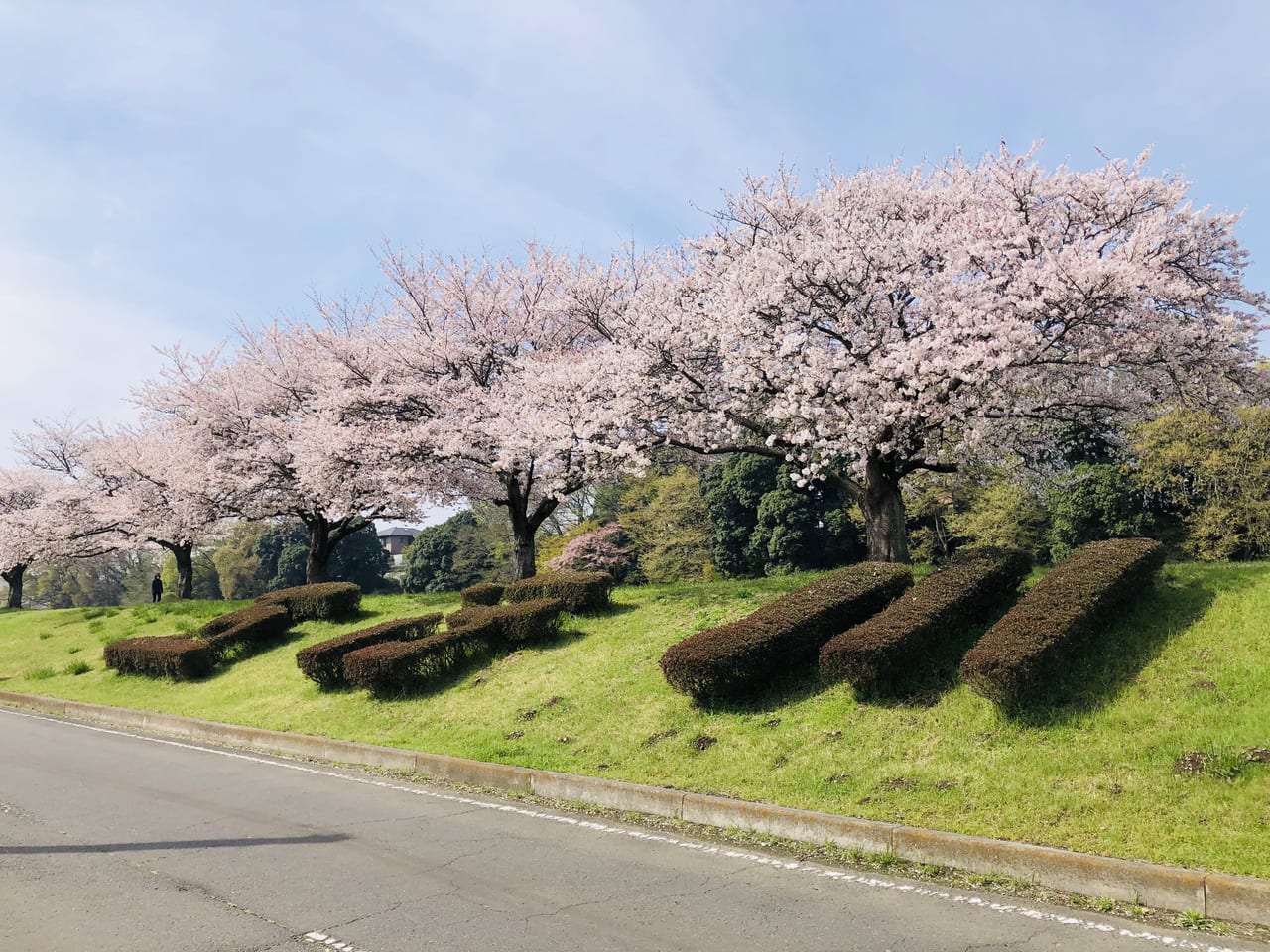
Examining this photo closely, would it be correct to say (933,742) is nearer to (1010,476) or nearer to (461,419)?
(1010,476)

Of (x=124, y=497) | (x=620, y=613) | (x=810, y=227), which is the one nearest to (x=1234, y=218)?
(x=810, y=227)

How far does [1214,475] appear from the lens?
105 ft

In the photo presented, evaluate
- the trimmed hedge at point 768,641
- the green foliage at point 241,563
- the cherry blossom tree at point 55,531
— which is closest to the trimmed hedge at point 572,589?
the trimmed hedge at point 768,641

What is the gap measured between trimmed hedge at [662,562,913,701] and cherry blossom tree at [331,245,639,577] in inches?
340

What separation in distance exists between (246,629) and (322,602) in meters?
1.79

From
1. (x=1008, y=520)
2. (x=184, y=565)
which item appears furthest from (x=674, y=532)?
(x=184, y=565)

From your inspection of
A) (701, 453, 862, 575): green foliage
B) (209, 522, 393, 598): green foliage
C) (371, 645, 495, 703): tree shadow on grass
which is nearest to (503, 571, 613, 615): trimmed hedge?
(371, 645, 495, 703): tree shadow on grass

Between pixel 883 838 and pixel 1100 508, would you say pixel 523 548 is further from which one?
pixel 1100 508

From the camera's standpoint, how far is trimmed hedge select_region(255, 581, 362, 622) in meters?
20.0

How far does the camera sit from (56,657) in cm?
2267

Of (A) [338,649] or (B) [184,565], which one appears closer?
(A) [338,649]

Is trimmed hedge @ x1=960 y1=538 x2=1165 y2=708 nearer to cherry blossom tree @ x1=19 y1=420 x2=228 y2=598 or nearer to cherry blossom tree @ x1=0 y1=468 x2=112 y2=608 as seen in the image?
cherry blossom tree @ x1=19 y1=420 x2=228 y2=598

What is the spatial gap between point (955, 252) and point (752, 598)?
6.38 m

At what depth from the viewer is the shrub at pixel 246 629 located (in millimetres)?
18641
